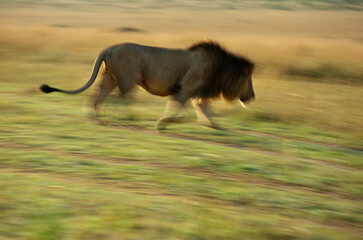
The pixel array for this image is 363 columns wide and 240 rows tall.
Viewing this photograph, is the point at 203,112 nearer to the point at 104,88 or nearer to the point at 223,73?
the point at 223,73

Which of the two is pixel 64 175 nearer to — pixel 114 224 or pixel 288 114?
pixel 114 224

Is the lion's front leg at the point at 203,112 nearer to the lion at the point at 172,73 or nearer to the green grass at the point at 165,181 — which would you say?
the lion at the point at 172,73

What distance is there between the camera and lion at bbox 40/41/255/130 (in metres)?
8.38

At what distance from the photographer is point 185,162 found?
21.8ft

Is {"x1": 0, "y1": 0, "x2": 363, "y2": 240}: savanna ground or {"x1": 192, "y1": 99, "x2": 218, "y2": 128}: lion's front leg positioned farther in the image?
{"x1": 192, "y1": 99, "x2": 218, "y2": 128}: lion's front leg

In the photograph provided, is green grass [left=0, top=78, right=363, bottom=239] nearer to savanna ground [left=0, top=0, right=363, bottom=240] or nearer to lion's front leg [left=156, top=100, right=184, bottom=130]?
savanna ground [left=0, top=0, right=363, bottom=240]

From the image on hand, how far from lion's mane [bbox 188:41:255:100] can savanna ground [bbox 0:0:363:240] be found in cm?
52

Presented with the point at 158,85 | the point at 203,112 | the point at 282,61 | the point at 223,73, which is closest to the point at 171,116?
the point at 158,85

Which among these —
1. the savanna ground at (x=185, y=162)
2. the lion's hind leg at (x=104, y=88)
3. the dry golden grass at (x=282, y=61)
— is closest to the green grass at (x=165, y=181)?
the savanna ground at (x=185, y=162)

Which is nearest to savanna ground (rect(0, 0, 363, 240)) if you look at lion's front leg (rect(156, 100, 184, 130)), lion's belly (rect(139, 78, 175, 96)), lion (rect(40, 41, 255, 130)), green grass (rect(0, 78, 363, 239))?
green grass (rect(0, 78, 363, 239))

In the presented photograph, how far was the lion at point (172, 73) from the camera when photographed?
8375 mm

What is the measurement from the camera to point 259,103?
10773 millimetres

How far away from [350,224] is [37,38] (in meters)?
15.5

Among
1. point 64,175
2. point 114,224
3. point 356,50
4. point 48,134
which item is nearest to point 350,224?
point 114,224
